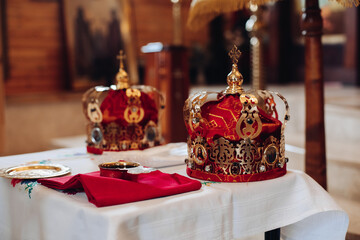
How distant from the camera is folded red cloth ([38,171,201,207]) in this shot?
1.39m

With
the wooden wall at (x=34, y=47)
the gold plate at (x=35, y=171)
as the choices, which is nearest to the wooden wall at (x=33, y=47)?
the wooden wall at (x=34, y=47)

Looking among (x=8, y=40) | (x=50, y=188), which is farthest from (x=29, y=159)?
(x=8, y=40)

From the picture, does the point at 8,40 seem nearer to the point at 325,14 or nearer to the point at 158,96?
the point at 158,96

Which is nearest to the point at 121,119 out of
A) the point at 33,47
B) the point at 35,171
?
the point at 35,171

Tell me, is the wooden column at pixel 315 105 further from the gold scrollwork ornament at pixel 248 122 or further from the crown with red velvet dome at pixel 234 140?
the gold scrollwork ornament at pixel 248 122

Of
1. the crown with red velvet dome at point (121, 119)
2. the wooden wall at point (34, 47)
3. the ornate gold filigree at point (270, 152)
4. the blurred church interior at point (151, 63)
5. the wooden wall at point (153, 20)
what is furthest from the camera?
the wooden wall at point (153, 20)

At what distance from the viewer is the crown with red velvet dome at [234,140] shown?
164 centimetres

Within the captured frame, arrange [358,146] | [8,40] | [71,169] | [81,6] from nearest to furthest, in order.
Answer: [71,169]
[358,146]
[8,40]
[81,6]

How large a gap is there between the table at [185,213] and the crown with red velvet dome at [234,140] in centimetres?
5

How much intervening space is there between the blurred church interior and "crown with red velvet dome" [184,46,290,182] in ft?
3.95

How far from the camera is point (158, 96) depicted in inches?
90.6

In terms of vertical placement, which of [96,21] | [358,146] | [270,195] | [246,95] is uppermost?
[96,21]

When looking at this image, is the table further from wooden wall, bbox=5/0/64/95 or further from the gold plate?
wooden wall, bbox=5/0/64/95

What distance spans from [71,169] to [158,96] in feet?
2.00
